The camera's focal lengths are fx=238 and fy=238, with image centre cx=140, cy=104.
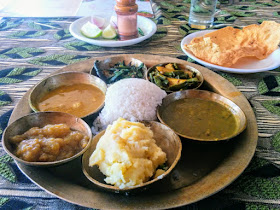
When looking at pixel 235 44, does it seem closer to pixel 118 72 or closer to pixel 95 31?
pixel 118 72

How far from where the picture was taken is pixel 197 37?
2.70 metres

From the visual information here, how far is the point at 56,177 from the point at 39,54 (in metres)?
1.80

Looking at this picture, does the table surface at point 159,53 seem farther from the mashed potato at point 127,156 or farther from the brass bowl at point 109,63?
the brass bowl at point 109,63

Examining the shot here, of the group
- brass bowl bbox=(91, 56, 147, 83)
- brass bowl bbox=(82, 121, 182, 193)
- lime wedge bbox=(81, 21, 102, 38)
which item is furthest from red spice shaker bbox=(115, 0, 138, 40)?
brass bowl bbox=(82, 121, 182, 193)

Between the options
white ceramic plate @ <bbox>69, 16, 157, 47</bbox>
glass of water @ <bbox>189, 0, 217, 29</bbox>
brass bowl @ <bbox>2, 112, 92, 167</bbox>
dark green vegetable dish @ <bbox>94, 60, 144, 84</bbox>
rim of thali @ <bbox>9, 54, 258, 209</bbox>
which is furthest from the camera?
glass of water @ <bbox>189, 0, 217, 29</bbox>

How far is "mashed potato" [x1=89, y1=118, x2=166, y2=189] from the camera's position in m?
1.19

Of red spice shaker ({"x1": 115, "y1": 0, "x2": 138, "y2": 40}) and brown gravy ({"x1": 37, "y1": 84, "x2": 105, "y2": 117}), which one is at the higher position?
red spice shaker ({"x1": 115, "y1": 0, "x2": 138, "y2": 40})

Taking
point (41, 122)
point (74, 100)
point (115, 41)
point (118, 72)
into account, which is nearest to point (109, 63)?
point (118, 72)

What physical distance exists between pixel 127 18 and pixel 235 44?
1.24 metres

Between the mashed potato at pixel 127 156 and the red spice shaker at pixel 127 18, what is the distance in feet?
5.47

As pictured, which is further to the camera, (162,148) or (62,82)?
(62,82)

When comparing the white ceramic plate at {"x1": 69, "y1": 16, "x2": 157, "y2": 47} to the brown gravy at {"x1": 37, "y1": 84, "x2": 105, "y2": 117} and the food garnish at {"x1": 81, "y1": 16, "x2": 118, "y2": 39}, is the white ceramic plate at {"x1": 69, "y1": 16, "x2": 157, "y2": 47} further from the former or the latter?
the brown gravy at {"x1": 37, "y1": 84, "x2": 105, "y2": 117}

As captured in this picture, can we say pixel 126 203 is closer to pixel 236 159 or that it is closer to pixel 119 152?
pixel 119 152

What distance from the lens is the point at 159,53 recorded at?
8.98 feet
